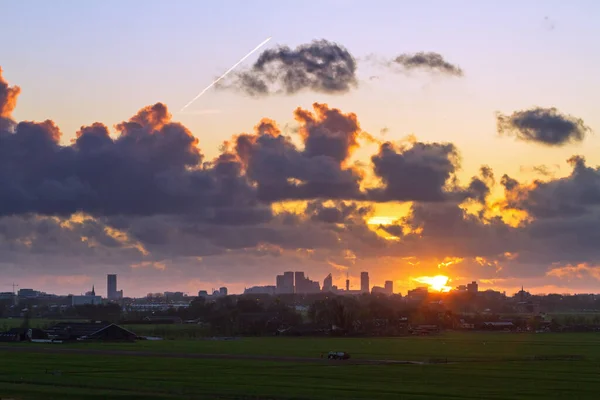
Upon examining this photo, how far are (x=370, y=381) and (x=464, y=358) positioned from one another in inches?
1561

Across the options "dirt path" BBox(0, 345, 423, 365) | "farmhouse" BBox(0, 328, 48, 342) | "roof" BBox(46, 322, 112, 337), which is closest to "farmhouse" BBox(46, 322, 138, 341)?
"roof" BBox(46, 322, 112, 337)

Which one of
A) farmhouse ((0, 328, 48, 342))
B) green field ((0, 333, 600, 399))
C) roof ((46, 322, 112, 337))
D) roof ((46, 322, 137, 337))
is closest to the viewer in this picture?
green field ((0, 333, 600, 399))

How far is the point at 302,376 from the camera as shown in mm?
94812

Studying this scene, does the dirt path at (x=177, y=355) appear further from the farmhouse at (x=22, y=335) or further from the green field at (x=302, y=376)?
the farmhouse at (x=22, y=335)

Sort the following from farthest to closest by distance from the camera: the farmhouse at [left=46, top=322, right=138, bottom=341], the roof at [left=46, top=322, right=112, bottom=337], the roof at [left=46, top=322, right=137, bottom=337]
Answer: the roof at [left=46, top=322, right=112, bottom=337], the roof at [left=46, top=322, right=137, bottom=337], the farmhouse at [left=46, top=322, right=138, bottom=341]

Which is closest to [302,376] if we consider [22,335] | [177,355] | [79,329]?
[177,355]

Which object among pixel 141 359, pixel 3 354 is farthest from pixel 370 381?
pixel 3 354

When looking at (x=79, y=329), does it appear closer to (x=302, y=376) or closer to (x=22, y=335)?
(x=22, y=335)

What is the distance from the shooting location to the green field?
7819cm

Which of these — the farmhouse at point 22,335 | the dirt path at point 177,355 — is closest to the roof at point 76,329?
the farmhouse at point 22,335

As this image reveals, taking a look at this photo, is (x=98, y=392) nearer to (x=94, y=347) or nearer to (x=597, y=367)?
(x=597, y=367)

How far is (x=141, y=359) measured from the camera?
396ft

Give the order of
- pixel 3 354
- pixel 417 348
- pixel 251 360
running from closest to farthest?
pixel 251 360 < pixel 3 354 < pixel 417 348

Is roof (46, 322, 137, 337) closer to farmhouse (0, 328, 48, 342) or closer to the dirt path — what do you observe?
farmhouse (0, 328, 48, 342)
